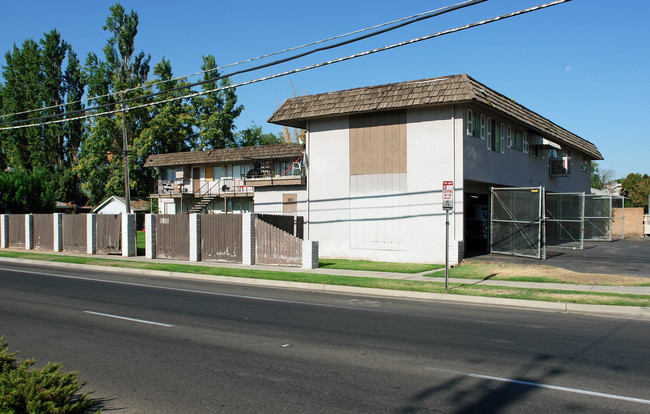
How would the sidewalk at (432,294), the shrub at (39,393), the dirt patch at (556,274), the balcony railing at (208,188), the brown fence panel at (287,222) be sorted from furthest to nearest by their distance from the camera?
the balcony railing at (208,188)
the brown fence panel at (287,222)
the dirt patch at (556,274)
the sidewalk at (432,294)
the shrub at (39,393)

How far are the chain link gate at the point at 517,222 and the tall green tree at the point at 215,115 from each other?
3581cm

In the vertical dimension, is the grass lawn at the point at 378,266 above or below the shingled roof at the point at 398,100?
below

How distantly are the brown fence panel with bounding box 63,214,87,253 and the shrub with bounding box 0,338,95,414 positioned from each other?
25.4 metres

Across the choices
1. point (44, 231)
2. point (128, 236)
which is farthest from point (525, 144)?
point (44, 231)

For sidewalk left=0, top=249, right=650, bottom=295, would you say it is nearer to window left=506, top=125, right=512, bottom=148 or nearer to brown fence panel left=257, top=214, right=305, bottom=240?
brown fence panel left=257, top=214, right=305, bottom=240

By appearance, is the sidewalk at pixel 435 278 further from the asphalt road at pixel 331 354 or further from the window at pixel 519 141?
the window at pixel 519 141

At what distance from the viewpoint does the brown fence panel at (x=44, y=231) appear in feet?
98.7

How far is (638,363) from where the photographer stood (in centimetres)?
714

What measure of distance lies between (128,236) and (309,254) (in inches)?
438

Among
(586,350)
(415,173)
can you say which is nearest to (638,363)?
(586,350)

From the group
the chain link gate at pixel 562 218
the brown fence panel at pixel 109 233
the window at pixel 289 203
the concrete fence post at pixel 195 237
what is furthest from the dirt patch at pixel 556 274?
the brown fence panel at pixel 109 233

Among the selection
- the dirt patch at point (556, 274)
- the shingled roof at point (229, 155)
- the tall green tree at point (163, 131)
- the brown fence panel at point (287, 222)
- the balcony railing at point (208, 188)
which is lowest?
the dirt patch at point (556, 274)

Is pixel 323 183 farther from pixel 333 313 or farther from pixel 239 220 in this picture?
pixel 333 313

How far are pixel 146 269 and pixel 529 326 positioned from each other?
597 inches
